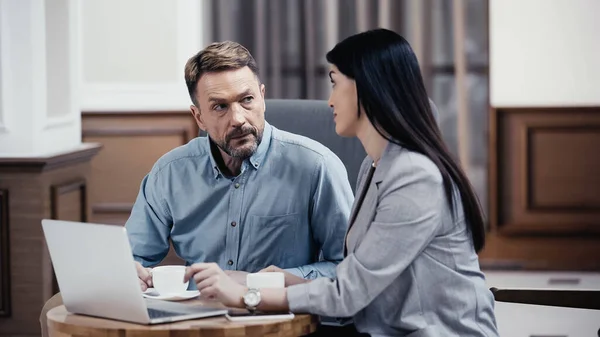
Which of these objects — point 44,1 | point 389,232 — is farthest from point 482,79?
point 389,232

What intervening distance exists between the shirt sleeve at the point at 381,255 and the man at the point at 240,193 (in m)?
0.46

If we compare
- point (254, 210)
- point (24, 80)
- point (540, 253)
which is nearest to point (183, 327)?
point (254, 210)

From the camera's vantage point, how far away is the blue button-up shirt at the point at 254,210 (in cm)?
249

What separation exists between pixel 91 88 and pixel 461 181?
4090 mm

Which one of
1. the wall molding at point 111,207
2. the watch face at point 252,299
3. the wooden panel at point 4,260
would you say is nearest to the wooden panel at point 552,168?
the wall molding at point 111,207

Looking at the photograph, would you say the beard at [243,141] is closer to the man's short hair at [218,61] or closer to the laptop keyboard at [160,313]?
the man's short hair at [218,61]

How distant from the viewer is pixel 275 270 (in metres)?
2.17

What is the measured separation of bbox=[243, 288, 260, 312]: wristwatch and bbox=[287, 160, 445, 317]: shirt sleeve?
0.20 feet

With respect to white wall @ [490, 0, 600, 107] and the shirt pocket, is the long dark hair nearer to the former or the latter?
the shirt pocket

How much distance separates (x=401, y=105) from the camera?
80.7 inches

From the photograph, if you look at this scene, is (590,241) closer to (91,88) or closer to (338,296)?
(91,88)

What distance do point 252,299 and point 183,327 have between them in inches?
6.9

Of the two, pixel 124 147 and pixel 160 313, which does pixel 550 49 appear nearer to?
pixel 124 147

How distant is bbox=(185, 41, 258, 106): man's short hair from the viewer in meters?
2.46
